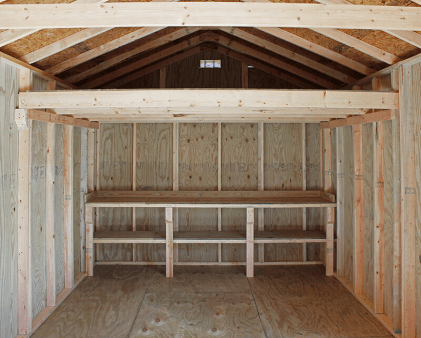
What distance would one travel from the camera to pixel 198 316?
12.4 feet

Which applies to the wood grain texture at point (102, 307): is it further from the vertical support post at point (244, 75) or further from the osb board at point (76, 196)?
the vertical support post at point (244, 75)

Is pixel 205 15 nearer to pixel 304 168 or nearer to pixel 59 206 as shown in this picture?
pixel 59 206

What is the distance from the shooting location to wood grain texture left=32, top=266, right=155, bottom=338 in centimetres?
348

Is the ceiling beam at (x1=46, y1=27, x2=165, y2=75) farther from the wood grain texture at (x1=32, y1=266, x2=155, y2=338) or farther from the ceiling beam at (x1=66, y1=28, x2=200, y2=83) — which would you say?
the wood grain texture at (x1=32, y1=266, x2=155, y2=338)

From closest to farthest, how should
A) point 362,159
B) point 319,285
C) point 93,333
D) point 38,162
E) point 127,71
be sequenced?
point 93,333, point 38,162, point 362,159, point 319,285, point 127,71

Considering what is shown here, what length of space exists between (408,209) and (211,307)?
8.11 feet

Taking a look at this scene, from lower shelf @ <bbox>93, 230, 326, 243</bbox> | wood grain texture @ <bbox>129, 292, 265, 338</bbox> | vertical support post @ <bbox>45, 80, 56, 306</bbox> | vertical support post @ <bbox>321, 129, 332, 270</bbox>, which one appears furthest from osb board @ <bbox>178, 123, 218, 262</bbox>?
vertical support post @ <bbox>45, 80, 56, 306</bbox>

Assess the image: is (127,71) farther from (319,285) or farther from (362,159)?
(319,285)

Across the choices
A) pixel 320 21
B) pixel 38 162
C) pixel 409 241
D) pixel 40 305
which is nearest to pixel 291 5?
pixel 320 21

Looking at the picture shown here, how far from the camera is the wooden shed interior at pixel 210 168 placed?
310 cm

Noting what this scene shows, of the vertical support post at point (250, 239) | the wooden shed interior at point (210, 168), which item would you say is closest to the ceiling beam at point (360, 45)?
the wooden shed interior at point (210, 168)

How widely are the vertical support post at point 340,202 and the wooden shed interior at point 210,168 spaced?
0.8 inches

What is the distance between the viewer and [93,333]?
11.3 ft

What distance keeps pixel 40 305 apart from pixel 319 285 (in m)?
3.63
